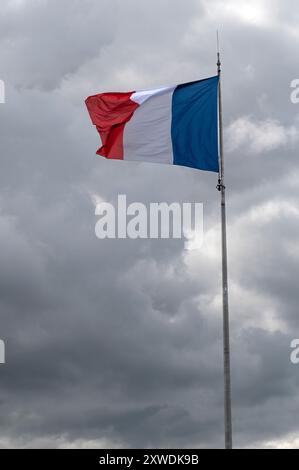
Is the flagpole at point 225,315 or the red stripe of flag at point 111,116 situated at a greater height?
the red stripe of flag at point 111,116

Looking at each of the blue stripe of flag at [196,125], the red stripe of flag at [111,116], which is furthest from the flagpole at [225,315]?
the red stripe of flag at [111,116]

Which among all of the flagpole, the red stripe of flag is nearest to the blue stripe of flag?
the flagpole

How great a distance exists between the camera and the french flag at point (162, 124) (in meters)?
50.9

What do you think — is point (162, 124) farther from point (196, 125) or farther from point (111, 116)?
point (111, 116)

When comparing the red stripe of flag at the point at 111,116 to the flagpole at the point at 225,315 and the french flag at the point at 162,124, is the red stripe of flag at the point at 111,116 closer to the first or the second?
the french flag at the point at 162,124

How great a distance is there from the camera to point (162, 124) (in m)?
52.3

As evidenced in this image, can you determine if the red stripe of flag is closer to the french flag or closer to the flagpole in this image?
the french flag

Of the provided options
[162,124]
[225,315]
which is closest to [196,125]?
[162,124]

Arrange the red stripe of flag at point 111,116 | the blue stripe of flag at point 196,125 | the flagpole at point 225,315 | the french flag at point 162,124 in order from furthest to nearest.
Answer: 1. the red stripe of flag at point 111,116
2. the french flag at point 162,124
3. the blue stripe of flag at point 196,125
4. the flagpole at point 225,315

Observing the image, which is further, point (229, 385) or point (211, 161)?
point (211, 161)
